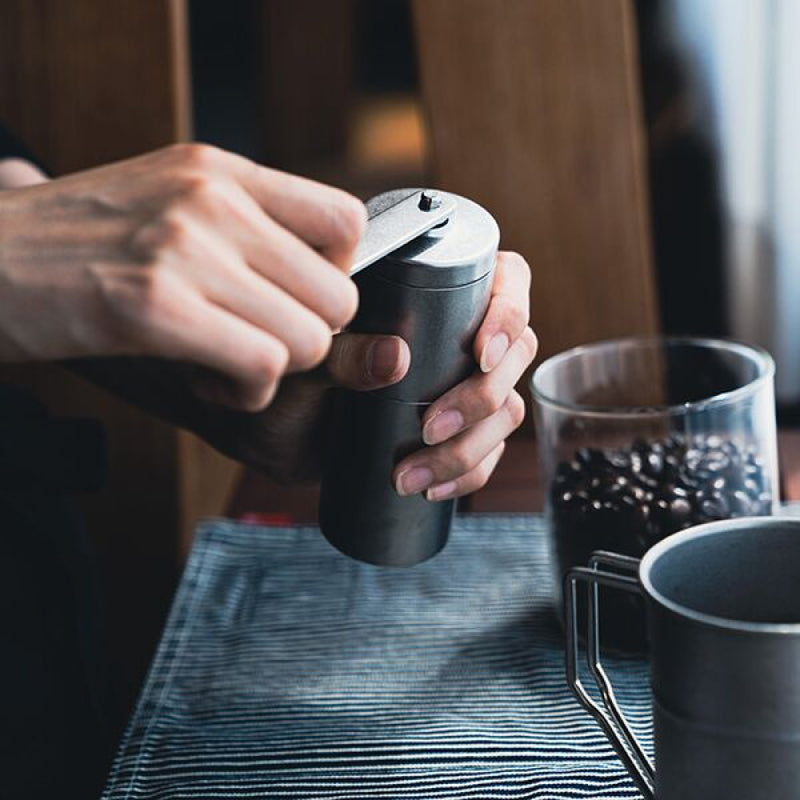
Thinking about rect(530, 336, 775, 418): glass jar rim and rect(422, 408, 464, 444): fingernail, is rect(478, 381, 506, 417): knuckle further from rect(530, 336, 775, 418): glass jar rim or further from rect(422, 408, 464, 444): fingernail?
rect(530, 336, 775, 418): glass jar rim

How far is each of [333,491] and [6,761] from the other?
10.6 inches

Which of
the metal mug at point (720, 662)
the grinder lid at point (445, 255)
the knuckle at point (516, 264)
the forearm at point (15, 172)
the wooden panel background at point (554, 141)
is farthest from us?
the wooden panel background at point (554, 141)

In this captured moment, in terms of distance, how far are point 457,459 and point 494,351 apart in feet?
0.21

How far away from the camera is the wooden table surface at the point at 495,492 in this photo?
94cm

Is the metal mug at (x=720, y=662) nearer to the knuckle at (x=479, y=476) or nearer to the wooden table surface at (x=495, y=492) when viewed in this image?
the knuckle at (x=479, y=476)

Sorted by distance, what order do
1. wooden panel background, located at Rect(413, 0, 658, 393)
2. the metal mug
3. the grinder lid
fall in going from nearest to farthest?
the metal mug
the grinder lid
wooden panel background, located at Rect(413, 0, 658, 393)

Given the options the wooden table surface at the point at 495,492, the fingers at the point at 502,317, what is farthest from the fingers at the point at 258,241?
the wooden table surface at the point at 495,492

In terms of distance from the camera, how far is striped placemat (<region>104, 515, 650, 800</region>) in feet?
2.06

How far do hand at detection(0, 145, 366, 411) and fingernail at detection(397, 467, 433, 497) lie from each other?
132 millimetres

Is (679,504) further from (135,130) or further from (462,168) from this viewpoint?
(135,130)

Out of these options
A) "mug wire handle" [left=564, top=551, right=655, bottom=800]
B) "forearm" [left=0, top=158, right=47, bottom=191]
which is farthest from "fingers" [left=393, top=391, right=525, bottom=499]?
"forearm" [left=0, top=158, right=47, bottom=191]

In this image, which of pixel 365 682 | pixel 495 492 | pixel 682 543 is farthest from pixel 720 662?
pixel 495 492

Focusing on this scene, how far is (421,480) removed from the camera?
0.64 metres

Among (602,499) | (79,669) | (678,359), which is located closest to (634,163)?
(678,359)
